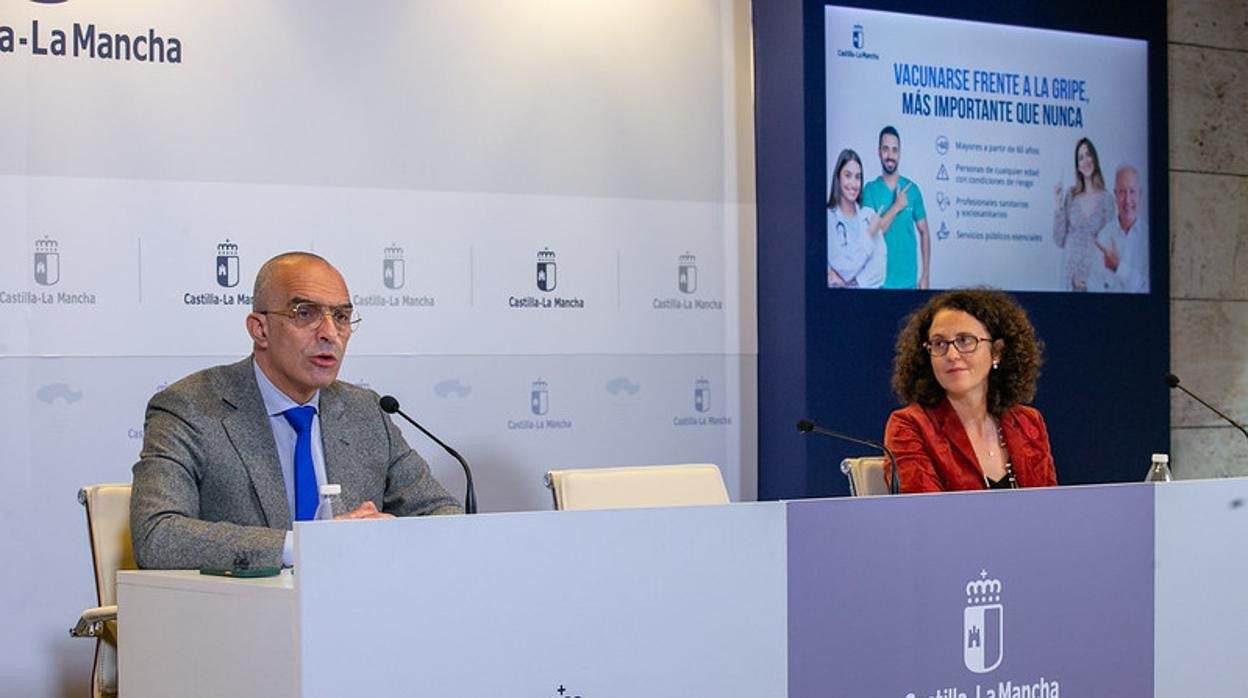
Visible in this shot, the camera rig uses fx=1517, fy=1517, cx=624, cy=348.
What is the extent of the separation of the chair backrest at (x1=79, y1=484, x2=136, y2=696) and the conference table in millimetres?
575

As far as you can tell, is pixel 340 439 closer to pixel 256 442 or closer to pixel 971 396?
pixel 256 442

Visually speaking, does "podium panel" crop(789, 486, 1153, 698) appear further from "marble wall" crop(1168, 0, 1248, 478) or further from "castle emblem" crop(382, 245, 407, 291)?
"marble wall" crop(1168, 0, 1248, 478)

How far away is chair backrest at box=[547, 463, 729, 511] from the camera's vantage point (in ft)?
12.1

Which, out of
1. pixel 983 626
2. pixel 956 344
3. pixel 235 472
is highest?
pixel 956 344

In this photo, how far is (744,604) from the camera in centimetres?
253

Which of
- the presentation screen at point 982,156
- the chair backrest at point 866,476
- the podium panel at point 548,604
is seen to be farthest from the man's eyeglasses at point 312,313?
the presentation screen at point 982,156

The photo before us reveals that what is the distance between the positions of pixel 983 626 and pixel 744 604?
477 millimetres

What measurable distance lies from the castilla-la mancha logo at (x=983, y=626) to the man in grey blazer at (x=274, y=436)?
111 cm

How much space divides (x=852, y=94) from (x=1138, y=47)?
1.46 meters

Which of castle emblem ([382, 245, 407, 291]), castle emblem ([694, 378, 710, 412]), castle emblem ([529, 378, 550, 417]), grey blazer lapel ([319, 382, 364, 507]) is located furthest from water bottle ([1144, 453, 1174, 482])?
castle emblem ([382, 245, 407, 291])

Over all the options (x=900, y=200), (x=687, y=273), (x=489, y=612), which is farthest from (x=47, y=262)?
(x=900, y=200)

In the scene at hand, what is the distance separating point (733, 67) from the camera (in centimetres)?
566

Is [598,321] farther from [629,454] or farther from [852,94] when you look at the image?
[852,94]

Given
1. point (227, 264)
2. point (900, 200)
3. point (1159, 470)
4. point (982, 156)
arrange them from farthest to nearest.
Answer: point (982, 156) → point (900, 200) → point (227, 264) → point (1159, 470)
